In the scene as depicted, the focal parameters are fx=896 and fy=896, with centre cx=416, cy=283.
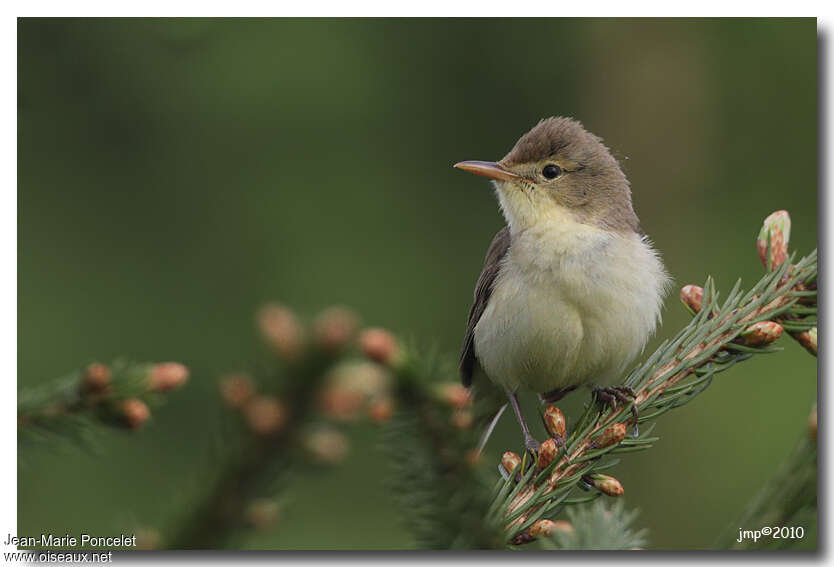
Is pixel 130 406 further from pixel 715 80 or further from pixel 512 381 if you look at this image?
pixel 715 80

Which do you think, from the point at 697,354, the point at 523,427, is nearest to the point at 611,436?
the point at 697,354

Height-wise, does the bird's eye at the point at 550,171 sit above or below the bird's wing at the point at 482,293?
above

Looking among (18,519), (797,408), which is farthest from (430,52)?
(18,519)

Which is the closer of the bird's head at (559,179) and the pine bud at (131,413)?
the pine bud at (131,413)

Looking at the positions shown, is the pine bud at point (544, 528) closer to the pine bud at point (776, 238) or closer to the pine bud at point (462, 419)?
the pine bud at point (462, 419)

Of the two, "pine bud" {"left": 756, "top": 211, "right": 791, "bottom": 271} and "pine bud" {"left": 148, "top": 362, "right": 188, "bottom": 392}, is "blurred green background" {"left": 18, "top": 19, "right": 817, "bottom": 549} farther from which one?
"pine bud" {"left": 148, "top": 362, "right": 188, "bottom": 392}

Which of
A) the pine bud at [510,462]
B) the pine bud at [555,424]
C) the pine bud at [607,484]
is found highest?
the pine bud at [555,424]

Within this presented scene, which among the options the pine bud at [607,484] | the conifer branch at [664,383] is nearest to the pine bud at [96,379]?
the conifer branch at [664,383]
